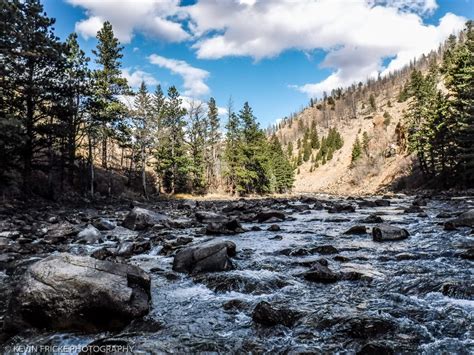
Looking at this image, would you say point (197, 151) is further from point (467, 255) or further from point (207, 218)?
point (467, 255)

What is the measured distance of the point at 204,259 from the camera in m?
8.84

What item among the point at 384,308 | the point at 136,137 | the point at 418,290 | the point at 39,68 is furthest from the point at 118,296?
the point at 136,137

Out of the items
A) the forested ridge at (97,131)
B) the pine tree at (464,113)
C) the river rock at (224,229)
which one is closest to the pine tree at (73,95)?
the forested ridge at (97,131)

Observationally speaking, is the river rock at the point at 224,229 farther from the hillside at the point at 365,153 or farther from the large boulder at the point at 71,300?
the hillside at the point at 365,153

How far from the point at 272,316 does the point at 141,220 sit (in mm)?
13138

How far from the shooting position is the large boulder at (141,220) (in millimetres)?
17250

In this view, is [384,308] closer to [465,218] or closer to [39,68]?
[465,218]

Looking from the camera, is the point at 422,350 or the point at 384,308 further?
the point at 384,308

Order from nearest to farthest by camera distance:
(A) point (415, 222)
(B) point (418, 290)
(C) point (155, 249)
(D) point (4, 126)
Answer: (B) point (418, 290) → (C) point (155, 249) → (A) point (415, 222) → (D) point (4, 126)

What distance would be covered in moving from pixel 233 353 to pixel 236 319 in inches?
44.3

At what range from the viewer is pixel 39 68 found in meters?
25.7

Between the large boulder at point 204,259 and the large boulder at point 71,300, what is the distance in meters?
2.71

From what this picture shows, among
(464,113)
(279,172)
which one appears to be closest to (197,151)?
(279,172)

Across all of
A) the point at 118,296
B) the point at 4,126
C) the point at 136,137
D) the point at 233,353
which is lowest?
the point at 233,353
